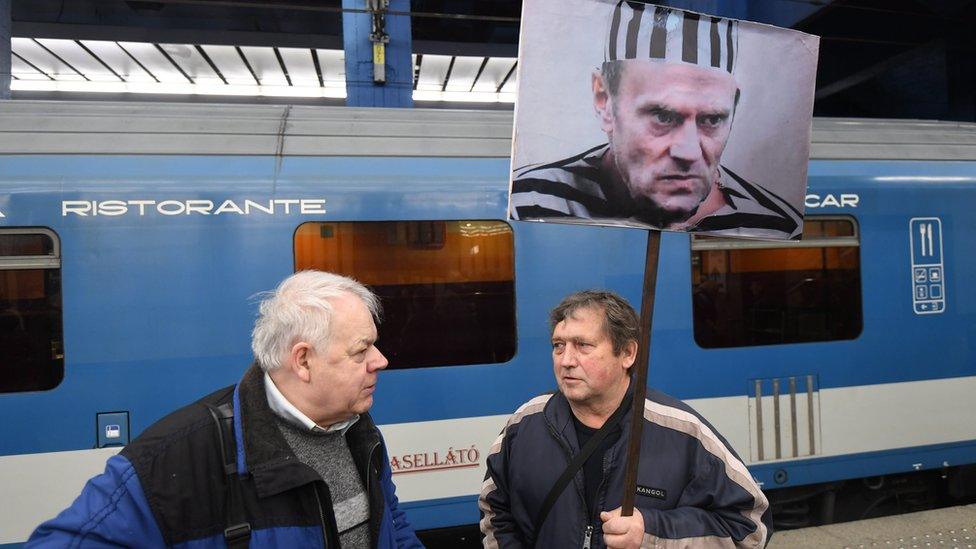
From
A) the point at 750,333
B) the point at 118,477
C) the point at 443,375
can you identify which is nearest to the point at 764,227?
the point at 118,477

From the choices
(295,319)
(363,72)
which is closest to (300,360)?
(295,319)

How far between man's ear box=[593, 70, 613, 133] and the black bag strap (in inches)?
34.5

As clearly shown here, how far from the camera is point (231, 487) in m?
1.58

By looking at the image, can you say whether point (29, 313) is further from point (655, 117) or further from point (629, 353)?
point (655, 117)

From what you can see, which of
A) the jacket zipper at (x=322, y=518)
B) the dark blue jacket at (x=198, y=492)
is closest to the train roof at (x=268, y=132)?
the dark blue jacket at (x=198, y=492)

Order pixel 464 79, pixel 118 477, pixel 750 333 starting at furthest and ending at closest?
pixel 464 79 → pixel 750 333 → pixel 118 477

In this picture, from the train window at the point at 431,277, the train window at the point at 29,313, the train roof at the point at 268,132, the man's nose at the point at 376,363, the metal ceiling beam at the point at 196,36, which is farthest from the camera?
the metal ceiling beam at the point at 196,36

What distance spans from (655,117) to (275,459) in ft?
4.40

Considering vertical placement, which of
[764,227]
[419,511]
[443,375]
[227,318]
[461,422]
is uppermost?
[764,227]

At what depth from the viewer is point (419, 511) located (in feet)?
13.3

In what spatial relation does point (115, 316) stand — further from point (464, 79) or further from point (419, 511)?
point (464, 79)

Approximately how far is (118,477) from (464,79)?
15975 millimetres

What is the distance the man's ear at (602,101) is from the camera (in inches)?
77.4

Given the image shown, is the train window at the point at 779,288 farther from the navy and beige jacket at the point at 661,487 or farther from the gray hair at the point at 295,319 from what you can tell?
the gray hair at the point at 295,319
